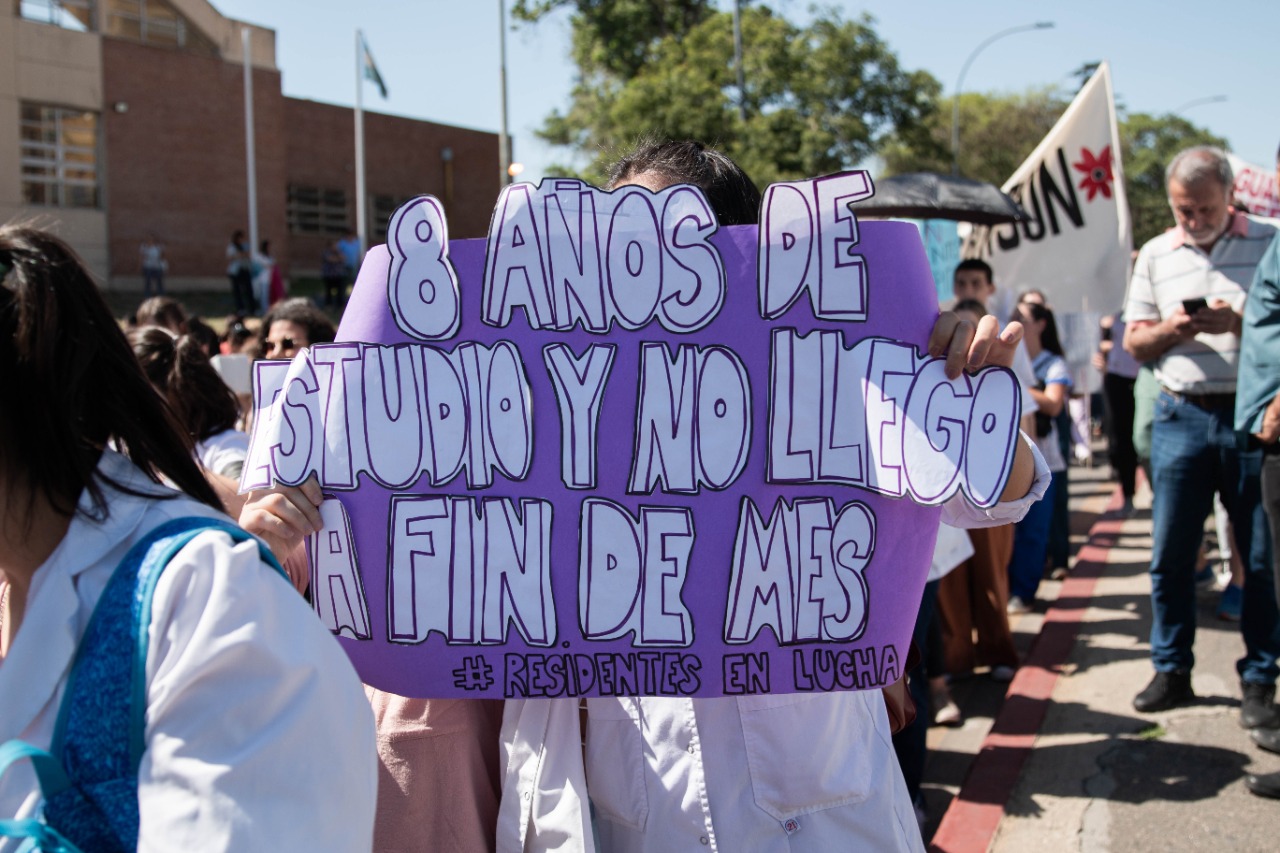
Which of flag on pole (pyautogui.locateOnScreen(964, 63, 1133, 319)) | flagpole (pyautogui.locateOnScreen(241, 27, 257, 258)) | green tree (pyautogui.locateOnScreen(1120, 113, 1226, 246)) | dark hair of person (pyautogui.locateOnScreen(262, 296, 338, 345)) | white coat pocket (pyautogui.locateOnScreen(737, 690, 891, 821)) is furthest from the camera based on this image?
green tree (pyautogui.locateOnScreen(1120, 113, 1226, 246))

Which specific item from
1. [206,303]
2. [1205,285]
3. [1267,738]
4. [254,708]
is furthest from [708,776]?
[206,303]

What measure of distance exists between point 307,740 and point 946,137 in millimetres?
47819

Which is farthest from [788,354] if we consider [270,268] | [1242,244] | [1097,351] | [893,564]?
[270,268]

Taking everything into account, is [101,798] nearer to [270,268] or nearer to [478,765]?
[478,765]

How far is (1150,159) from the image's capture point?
47.3m

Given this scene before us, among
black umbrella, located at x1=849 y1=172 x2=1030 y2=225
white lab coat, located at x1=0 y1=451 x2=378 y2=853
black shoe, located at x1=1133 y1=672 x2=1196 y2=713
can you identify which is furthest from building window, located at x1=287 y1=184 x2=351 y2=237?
white lab coat, located at x1=0 y1=451 x2=378 y2=853

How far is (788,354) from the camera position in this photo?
1.67 meters

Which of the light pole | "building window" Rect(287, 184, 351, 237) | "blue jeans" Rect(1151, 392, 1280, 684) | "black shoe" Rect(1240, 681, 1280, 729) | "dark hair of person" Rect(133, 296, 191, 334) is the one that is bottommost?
"black shoe" Rect(1240, 681, 1280, 729)

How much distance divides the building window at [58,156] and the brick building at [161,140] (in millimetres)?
26

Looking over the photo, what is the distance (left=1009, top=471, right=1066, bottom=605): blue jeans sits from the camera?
5996 mm

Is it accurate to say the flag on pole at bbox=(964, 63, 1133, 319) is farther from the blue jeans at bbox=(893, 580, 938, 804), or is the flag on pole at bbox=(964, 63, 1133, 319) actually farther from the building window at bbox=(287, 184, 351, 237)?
the building window at bbox=(287, 184, 351, 237)

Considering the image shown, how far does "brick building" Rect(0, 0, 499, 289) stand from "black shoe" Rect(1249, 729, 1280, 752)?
75.0 feet

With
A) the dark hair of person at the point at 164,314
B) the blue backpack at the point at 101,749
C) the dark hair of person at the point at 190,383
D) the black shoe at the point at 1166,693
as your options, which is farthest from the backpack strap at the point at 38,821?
the dark hair of person at the point at 164,314

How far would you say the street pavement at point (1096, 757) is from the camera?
3.40 meters
